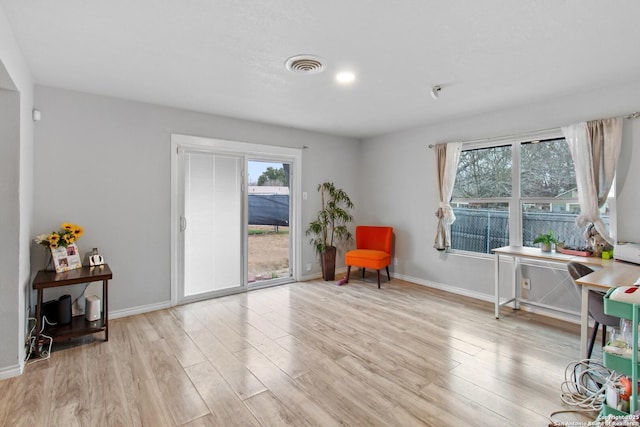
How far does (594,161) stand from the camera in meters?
3.10

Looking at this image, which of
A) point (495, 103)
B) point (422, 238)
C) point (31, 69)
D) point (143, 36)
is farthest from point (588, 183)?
point (31, 69)

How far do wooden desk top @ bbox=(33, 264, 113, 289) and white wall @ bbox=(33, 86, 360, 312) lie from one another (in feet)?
1.24

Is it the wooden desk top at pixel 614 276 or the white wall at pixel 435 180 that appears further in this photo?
the white wall at pixel 435 180

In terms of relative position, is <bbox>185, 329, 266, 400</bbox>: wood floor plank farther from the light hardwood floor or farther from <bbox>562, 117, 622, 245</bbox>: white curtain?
<bbox>562, 117, 622, 245</bbox>: white curtain

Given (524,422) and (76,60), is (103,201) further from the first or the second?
(524,422)

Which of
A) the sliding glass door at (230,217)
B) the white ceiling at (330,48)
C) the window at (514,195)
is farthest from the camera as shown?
the sliding glass door at (230,217)

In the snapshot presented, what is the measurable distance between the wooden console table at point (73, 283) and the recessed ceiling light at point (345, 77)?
2696 millimetres

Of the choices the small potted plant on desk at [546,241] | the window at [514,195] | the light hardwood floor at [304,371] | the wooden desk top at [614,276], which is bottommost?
the light hardwood floor at [304,371]

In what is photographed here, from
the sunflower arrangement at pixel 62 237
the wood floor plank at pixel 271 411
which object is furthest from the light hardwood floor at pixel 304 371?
the sunflower arrangement at pixel 62 237

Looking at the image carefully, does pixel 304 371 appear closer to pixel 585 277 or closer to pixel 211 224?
pixel 585 277

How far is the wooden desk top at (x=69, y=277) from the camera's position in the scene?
2.56 m

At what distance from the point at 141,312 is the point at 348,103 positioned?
3332 millimetres

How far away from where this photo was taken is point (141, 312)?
3.57m

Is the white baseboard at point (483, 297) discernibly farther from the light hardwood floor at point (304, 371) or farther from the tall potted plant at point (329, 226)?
the tall potted plant at point (329, 226)
